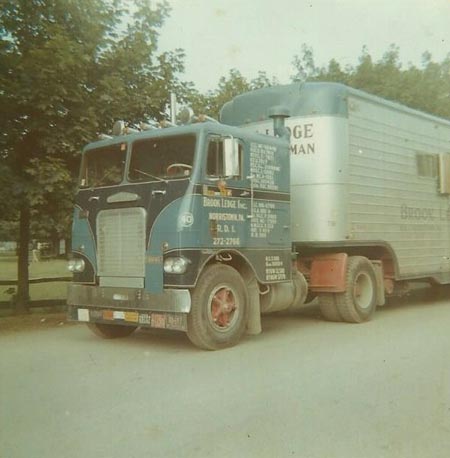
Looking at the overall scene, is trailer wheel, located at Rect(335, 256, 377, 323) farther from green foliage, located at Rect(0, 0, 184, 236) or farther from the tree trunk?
the tree trunk

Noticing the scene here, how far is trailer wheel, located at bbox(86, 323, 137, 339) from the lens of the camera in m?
8.68

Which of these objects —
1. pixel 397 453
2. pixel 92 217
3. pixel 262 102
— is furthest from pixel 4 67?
pixel 397 453

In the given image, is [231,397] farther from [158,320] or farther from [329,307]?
[329,307]

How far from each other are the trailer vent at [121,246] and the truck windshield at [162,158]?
529 millimetres

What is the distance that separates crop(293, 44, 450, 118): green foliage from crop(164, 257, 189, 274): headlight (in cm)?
1540

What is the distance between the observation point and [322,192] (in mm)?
9328

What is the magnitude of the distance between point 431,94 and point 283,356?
52.6ft

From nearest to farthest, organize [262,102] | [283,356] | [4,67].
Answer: [283,356]
[4,67]
[262,102]

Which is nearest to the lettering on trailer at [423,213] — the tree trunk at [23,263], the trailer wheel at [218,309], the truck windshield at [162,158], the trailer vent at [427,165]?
the trailer vent at [427,165]

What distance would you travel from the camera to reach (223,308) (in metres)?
7.64

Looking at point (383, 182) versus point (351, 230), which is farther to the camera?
point (383, 182)

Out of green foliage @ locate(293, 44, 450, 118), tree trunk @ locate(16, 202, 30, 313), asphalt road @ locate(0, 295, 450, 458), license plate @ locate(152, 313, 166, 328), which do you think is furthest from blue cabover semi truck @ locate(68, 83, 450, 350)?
green foliage @ locate(293, 44, 450, 118)

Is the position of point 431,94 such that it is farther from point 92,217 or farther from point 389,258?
point 92,217

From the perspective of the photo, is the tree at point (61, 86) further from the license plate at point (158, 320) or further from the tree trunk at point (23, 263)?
the license plate at point (158, 320)
